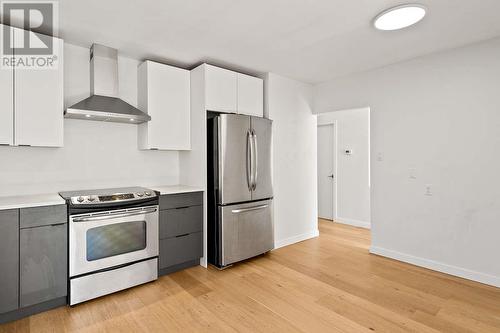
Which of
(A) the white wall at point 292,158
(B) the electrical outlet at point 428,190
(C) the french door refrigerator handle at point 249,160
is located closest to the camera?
(B) the electrical outlet at point 428,190

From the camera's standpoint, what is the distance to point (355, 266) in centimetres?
344

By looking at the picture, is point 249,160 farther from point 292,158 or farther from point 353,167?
point 353,167

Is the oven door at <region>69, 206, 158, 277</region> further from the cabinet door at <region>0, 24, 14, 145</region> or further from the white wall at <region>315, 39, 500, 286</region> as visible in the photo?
the white wall at <region>315, 39, 500, 286</region>

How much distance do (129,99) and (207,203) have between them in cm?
161

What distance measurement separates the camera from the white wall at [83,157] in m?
2.78

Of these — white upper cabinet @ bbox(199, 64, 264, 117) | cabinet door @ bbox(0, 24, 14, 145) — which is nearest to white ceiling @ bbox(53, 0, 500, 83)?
white upper cabinet @ bbox(199, 64, 264, 117)

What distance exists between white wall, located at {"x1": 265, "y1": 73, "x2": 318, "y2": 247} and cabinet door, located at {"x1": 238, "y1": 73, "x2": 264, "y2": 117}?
0.33 ft

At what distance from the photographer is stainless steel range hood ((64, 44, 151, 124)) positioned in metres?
2.89

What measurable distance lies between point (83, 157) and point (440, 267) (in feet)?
14.2

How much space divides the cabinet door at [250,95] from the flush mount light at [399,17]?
1735 millimetres

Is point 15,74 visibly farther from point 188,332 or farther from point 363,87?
point 363,87

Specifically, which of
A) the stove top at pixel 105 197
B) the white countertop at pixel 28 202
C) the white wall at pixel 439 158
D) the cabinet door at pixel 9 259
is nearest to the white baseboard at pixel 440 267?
the white wall at pixel 439 158

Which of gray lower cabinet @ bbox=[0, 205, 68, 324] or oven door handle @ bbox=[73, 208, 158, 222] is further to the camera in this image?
oven door handle @ bbox=[73, 208, 158, 222]

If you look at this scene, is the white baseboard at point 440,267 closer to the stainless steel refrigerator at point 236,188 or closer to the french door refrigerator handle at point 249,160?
the stainless steel refrigerator at point 236,188
